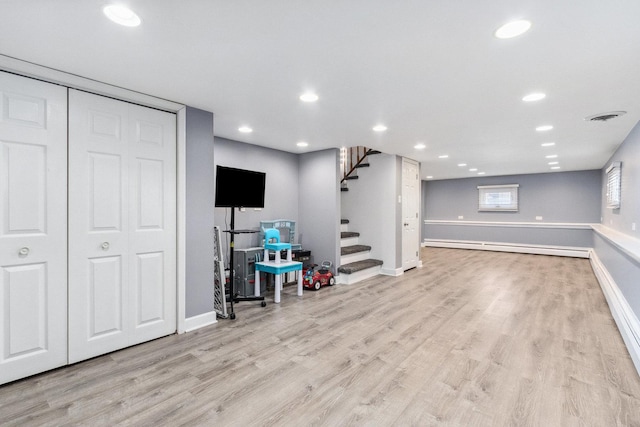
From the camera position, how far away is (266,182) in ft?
17.0

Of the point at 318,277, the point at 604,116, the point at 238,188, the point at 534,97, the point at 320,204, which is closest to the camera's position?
the point at 534,97

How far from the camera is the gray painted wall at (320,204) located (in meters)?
5.28

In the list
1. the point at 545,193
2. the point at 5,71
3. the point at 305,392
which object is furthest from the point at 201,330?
the point at 545,193

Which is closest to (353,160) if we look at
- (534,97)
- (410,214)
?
(410,214)

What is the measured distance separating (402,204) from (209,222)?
159 inches

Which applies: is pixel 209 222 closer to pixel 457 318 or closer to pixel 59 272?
pixel 59 272

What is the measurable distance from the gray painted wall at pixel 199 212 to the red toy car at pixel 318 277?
5.77 feet

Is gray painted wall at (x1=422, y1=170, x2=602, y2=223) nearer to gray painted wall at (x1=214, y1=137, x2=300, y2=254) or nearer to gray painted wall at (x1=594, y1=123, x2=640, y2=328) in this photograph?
gray painted wall at (x1=594, y1=123, x2=640, y2=328)

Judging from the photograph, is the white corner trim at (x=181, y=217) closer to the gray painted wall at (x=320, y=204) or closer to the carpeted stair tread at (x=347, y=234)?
the gray painted wall at (x=320, y=204)

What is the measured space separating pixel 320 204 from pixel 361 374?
3.33 meters

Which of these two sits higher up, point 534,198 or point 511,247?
point 534,198

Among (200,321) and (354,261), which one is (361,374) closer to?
(200,321)

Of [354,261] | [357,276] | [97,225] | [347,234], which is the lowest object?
[357,276]

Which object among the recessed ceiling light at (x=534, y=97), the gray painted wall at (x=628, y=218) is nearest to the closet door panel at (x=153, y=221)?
the recessed ceiling light at (x=534, y=97)
